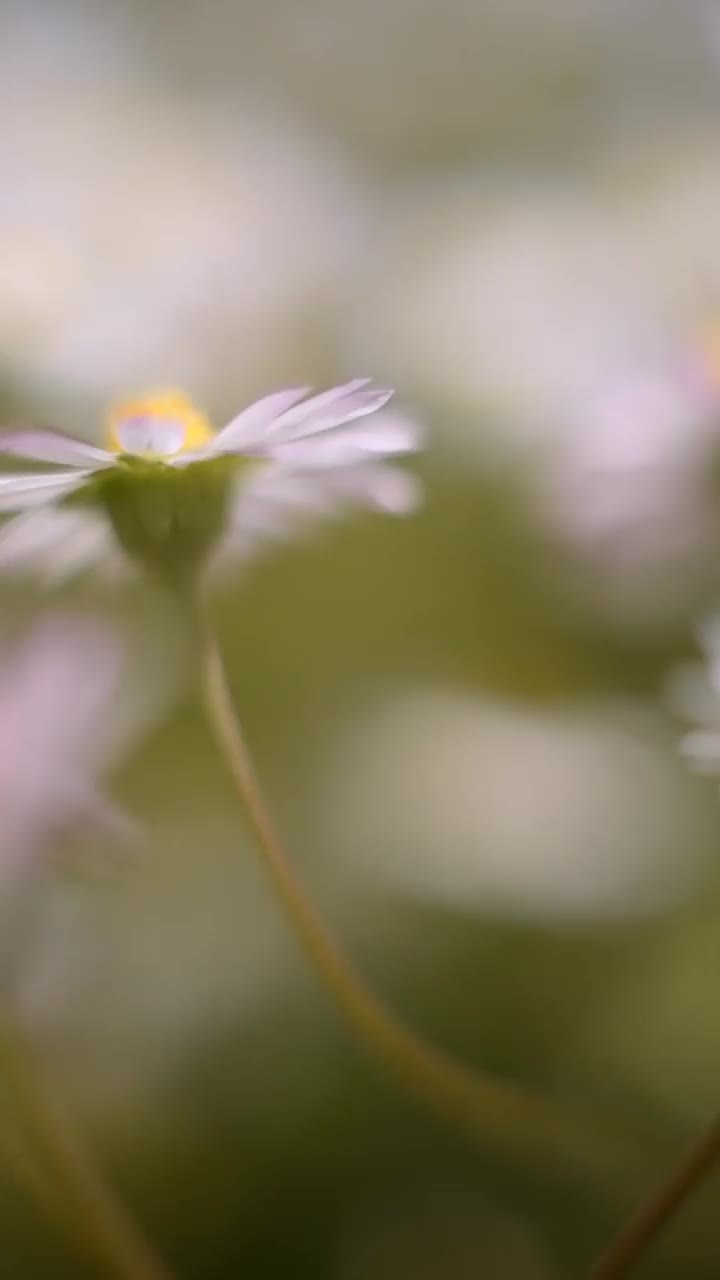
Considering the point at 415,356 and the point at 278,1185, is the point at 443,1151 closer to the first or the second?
the point at 278,1185

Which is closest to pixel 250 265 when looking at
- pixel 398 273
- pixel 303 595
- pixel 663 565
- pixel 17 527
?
pixel 398 273

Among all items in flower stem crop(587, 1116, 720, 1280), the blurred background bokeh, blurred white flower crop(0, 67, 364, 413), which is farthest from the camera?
blurred white flower crop(0, 67, 364, 413)

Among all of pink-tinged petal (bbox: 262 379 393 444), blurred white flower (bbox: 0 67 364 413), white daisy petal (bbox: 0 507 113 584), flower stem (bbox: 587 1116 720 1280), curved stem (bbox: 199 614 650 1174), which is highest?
blurred white flower (bbox: 0 67 364 413)

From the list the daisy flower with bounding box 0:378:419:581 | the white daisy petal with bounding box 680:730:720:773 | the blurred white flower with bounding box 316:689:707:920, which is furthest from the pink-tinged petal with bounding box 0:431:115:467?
the blurred white flower with bounding box 316:689:707:920

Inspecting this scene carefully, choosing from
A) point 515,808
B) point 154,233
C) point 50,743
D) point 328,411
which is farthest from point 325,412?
point 154,233

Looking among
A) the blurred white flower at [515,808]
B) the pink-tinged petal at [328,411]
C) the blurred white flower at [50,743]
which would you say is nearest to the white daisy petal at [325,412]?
the pink-tinged petal at [328,411]

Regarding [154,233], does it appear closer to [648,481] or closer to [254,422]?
[648,481]

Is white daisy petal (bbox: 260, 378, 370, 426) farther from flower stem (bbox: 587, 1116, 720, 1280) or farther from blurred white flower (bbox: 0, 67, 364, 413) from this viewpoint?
blurred white flower (bbox: 0, 67, 364, 413)
